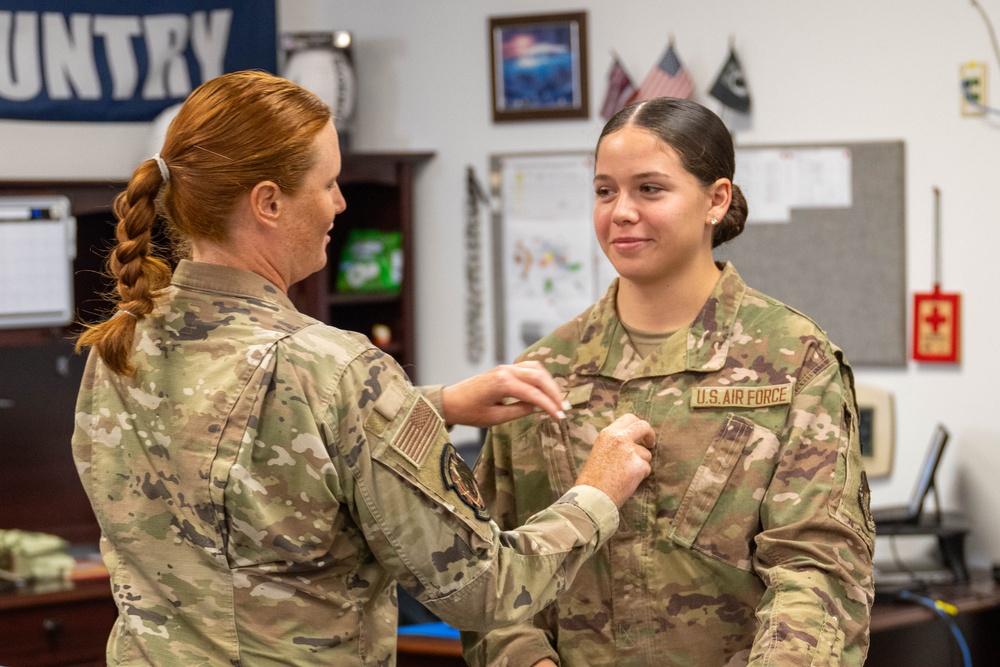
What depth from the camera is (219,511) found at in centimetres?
127

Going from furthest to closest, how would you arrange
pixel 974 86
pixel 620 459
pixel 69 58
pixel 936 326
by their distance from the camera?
pixel 69 58
pixel 936 326
pixel 974 86
pixel 620 459

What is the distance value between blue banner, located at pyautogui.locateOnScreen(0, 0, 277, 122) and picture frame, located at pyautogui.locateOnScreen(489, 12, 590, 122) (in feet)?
2.68

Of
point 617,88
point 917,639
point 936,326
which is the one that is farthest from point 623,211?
point 617,88

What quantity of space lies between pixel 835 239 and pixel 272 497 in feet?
8.07

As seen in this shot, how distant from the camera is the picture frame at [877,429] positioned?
130 inches

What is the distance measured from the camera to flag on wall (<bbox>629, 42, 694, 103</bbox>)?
11.6 feet

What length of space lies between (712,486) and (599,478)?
0.17 meters

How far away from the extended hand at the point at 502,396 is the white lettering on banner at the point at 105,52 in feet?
8.86

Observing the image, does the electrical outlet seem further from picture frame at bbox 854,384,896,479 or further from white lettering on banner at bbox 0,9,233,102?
white lettering on banner at bbox 0,9,233,102

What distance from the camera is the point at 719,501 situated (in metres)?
1.56

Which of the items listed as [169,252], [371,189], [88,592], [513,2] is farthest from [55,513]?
[169,252]

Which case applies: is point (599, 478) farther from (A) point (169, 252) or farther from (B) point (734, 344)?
(A) point (169, 252)

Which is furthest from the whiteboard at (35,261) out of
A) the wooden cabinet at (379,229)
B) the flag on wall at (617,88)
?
the flag on wall at (617,88)

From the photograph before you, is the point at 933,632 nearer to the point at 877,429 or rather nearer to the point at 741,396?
the point at 877,429
